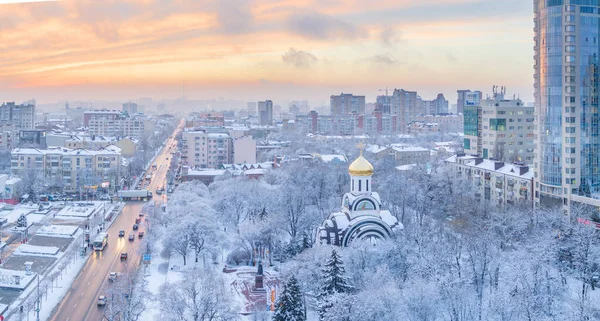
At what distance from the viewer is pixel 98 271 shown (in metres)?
5.95

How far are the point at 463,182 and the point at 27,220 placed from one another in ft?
20.7

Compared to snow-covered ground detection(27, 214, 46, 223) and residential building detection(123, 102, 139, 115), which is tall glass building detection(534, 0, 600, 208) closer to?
snow-covered ground detection(27, 214, 46, 223)

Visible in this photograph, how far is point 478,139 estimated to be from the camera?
11.5m

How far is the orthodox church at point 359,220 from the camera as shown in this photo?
5.62m

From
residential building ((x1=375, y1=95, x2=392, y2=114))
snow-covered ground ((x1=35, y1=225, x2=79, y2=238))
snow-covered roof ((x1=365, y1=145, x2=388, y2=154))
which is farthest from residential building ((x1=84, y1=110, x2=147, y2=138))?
snow-covered ground ((x1=35, y1=225, x2=79, y2=238))

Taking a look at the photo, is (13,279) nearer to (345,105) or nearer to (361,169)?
(361,169)

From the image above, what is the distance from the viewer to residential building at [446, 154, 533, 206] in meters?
7.41

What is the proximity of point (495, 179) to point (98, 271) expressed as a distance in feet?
17.7

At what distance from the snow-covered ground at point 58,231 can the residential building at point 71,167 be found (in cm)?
338

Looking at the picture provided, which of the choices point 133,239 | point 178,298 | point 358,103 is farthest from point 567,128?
point 358,103

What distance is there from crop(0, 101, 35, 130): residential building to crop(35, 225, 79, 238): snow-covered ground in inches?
516

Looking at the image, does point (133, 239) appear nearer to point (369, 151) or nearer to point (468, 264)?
point (468, 264)

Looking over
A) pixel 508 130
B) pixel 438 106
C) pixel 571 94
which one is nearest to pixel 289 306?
pixel 571 94

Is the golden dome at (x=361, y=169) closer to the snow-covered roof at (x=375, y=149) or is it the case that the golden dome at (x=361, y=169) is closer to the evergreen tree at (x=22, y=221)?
the evergreen tree at (x=22, y=221)
